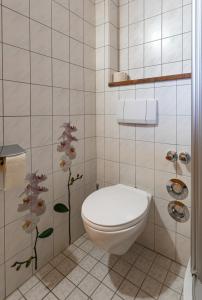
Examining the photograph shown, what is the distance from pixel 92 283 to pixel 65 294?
6.8 inches

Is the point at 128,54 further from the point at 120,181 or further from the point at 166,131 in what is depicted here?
the point at 120,181

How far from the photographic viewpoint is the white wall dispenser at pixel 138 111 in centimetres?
135

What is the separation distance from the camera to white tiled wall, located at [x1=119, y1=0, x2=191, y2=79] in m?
1.33

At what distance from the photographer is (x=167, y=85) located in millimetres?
1290

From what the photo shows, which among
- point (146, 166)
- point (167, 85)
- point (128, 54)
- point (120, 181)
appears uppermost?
point (128, 54)

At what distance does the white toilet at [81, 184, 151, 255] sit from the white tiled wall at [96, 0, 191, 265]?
27cm

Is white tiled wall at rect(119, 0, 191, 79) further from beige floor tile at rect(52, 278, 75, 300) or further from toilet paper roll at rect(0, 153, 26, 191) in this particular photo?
beige floor tile at rect(52, 278, 75, 300)

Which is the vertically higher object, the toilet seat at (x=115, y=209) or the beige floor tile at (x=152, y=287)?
the toilet seat at (x=115, y=209)

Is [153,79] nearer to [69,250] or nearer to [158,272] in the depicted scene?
[158,272]

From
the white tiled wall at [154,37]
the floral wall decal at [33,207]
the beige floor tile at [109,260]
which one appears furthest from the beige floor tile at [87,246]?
the white tiled wall at [154,37]

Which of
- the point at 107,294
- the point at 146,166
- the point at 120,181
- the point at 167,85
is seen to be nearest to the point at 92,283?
the point at 107,294

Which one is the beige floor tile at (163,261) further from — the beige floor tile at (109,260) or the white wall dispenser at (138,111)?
the white wall dispenser at (138,111)

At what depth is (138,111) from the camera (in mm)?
1409

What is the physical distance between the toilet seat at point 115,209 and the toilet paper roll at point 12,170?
1.36 feet
